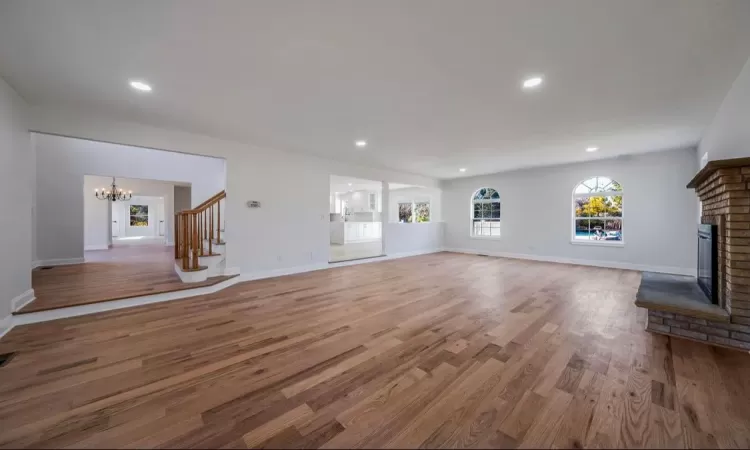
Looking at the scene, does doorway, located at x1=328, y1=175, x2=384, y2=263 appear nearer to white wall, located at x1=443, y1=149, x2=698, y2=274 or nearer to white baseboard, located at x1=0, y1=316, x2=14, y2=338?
white wall, located at x1=443, y1=149, x2=698, y2=274

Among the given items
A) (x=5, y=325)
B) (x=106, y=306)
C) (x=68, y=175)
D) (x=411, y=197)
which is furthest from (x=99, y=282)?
(x=411, y=197)

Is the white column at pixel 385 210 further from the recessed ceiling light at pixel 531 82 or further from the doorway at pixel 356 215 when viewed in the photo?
the recessed ceiling light at pixel 531 82

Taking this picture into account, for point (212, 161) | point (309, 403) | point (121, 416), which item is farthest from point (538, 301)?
point (212, 161)

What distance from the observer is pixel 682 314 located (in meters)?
2.53

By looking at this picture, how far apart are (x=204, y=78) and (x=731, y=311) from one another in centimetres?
525

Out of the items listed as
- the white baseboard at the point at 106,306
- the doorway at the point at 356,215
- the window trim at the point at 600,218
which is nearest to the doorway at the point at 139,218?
the doorway at the point at 356,215

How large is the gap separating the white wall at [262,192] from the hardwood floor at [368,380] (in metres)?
1.83

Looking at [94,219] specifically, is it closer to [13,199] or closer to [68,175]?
[68,175]

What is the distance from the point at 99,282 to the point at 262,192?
276 centimetres

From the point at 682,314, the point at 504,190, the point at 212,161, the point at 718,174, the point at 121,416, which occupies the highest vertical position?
the point at 212,161

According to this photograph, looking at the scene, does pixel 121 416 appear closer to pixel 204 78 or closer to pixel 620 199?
pixel 204 78

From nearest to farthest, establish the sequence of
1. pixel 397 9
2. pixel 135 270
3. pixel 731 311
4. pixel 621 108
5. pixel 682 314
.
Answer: pixel 397 9 → pixel 731 311 → pixel 682 314 → pixel 621 108 → pixel 135 270

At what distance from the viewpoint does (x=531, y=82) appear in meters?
2.73

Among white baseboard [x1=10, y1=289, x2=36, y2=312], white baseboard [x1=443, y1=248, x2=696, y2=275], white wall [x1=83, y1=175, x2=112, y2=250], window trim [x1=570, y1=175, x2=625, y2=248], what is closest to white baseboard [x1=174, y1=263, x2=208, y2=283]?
white baseboard [x1=10, y1=289, x2=36, y2=312]
